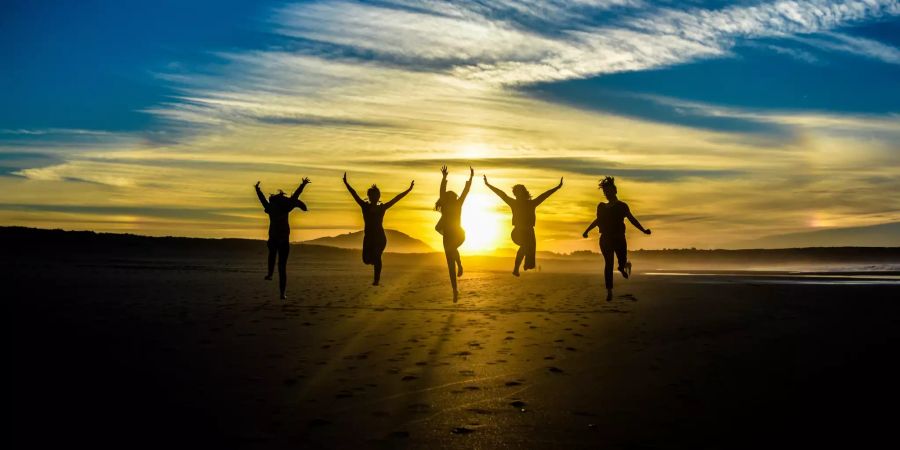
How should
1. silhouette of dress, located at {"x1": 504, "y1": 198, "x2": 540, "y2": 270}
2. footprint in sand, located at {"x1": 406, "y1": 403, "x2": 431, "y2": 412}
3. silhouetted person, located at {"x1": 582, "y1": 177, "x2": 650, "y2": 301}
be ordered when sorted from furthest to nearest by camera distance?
1. silhouette of dress, located at {"x1": 504, "y1": 198, "x2": 540, "y2": 270}
2. silhouetted person, located at {"x1": 582, "y1": 177, "x2": 650, "y2": 301}
3. footprint in sand, located at {"x1": 406, "y1": 403, "x2": 431, "y2": 412}

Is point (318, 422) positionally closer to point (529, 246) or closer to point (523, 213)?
point (523, 213)

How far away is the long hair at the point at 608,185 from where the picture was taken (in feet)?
57.0

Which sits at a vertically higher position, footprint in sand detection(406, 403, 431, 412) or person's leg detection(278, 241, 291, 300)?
person's leg detection(278, 241, 291, 300)

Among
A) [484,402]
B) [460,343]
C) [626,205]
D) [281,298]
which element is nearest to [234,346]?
[460,343]

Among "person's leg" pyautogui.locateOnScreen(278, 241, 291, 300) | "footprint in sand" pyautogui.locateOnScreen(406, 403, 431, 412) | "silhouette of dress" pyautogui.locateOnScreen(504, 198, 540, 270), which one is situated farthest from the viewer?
"silhouette of dress" pyautogui.locateOnScreen(504, 198, 540, 270)

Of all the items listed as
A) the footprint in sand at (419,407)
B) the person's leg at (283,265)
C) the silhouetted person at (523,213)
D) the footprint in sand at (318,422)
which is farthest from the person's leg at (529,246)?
the footprint in sand at (318,422)

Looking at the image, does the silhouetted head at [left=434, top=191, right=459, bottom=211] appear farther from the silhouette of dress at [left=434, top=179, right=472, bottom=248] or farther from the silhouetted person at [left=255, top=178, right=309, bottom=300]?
the silhouetted person at [left=255, top=178, right=309, bottom=300]

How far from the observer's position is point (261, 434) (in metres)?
5.24

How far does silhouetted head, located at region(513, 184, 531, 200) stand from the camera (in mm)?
19516

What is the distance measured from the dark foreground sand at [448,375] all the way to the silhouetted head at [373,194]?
4.80 metres

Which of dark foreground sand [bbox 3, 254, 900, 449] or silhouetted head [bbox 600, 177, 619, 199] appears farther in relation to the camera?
silhouetted head [bbox 600, 177, 619, 199]

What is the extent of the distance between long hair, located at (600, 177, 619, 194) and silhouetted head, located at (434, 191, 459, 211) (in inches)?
136

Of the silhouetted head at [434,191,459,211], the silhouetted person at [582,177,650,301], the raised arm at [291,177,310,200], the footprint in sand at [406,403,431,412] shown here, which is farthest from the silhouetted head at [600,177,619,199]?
the footprint in sand at [406,403,431,412]

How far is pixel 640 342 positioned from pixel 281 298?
9.10 metres
